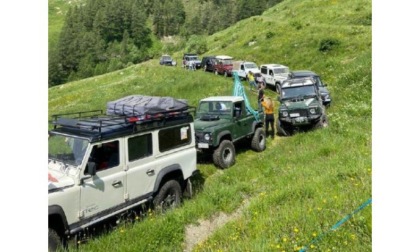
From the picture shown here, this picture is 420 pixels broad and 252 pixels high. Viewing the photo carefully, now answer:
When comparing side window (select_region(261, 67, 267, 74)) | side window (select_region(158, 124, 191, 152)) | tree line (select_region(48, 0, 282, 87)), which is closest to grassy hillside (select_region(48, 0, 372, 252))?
side window (select_region(158, 124, 191, 152))

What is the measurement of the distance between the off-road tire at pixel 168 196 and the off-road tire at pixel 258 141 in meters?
5.47

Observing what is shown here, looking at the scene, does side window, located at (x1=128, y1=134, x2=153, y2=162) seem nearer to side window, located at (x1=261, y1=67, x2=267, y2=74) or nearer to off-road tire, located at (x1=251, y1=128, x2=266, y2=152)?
off-road tire, located at (x1=251, y1=128, x2=266, y2=152)

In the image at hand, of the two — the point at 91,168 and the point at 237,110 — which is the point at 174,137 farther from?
the point at 237,110

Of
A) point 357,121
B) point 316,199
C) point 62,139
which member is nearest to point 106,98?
point 357,121

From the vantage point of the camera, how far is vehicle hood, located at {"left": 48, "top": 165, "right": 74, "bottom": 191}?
6.02m

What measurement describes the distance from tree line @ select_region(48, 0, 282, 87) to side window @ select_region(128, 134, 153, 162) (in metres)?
96.1

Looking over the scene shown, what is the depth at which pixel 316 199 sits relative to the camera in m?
6.75

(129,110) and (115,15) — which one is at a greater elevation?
(115,15)

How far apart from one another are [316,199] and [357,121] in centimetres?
805

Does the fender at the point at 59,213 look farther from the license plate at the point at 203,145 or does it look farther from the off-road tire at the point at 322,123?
the off-road tire at the point at 322,123

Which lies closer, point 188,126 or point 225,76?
point 188,126

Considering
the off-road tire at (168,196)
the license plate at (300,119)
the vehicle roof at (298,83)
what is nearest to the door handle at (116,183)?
the off-road tire at (168,196)

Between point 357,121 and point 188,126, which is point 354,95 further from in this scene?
point 188,126

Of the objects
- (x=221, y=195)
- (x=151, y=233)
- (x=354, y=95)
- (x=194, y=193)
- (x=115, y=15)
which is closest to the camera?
(x=151, y=233)
